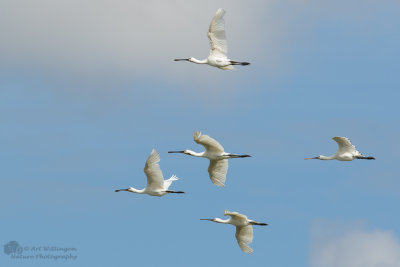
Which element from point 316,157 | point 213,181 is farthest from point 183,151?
point 316,157

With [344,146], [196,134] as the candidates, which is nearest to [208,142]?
[196,134]

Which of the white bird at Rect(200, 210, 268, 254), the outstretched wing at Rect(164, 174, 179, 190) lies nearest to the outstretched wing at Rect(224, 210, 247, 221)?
the white bird at Rect(200, 210, 268, 254)

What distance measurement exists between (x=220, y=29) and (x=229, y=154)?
601 cm

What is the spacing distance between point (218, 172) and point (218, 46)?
6.18m

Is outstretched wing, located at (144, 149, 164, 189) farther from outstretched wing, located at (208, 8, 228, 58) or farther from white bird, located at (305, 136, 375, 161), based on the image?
white bird, located at (305, 136, 375, 161)

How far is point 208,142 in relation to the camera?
7288cm

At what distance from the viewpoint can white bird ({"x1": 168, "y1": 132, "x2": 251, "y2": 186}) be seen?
7231cm

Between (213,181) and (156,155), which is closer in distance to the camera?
(156,155)

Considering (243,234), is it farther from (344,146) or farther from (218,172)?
(344,146)

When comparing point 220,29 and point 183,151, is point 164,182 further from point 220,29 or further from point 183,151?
point 220,29

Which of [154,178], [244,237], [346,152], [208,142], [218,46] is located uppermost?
[218,46]

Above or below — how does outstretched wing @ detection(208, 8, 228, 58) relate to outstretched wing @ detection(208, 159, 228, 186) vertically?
above

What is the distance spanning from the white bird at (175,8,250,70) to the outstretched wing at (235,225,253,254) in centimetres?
777

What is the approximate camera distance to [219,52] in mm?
75625
